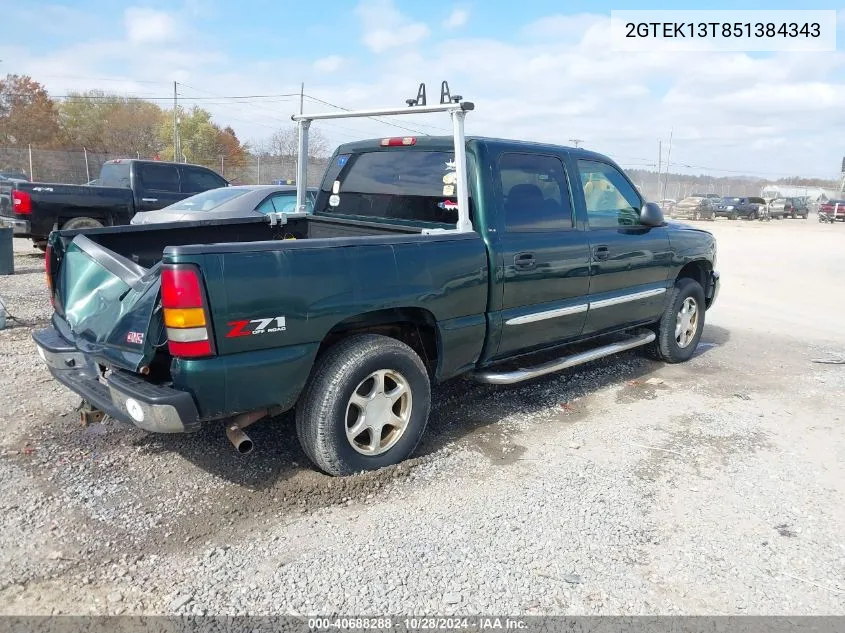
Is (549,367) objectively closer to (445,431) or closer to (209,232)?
(445,431)

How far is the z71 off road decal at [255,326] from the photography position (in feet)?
9.70

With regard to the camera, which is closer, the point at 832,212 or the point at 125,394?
the point at 125,394

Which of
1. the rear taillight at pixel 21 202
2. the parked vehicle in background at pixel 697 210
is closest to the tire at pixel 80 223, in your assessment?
the rear taillight at pixel 21 202

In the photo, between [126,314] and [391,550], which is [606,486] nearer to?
[391,550]

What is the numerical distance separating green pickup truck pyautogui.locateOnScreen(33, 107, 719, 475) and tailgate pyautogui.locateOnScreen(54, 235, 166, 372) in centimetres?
1

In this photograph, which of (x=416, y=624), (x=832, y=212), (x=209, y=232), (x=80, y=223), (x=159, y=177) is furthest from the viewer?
(x=832, y=212)

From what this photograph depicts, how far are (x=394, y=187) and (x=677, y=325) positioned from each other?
124 inches

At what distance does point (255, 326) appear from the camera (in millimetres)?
3016

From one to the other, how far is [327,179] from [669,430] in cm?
321

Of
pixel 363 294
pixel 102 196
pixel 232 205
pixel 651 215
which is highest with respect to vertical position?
pixel 102 196

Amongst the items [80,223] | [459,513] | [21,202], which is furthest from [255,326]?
[80,223]

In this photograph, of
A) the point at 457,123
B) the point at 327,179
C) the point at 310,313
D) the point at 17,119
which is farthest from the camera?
the point at 17,119

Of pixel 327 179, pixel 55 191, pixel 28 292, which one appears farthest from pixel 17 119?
pixel 327 179

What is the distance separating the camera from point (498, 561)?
290 cm
